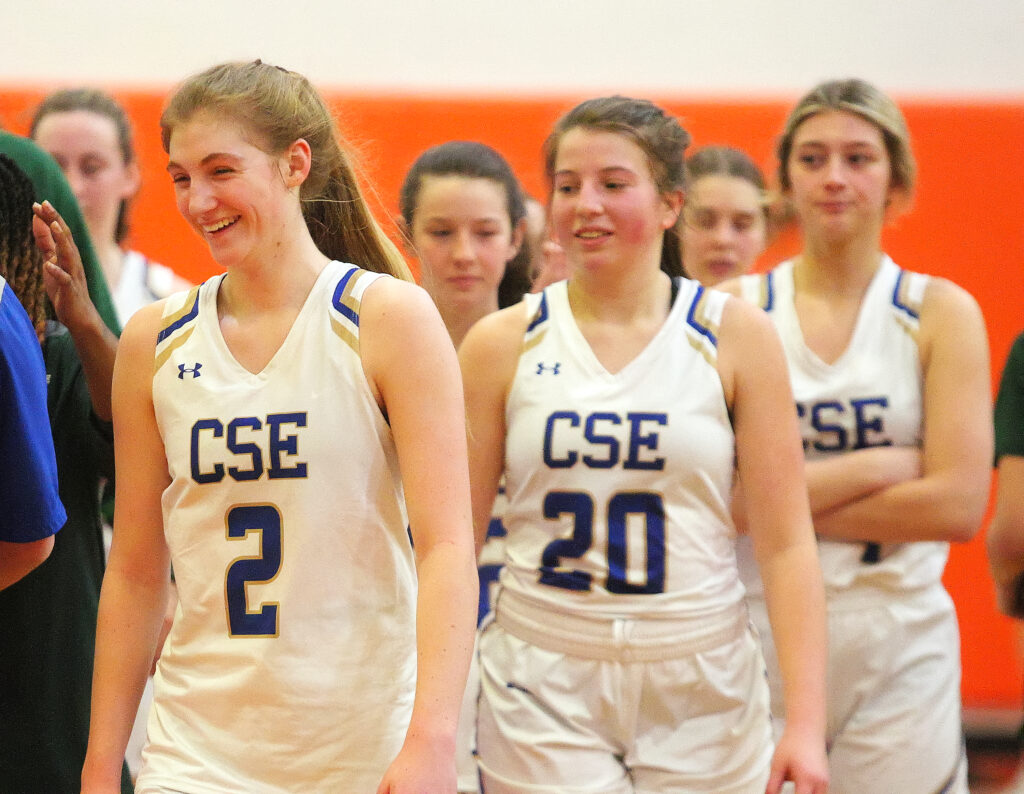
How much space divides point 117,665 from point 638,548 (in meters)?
0.89

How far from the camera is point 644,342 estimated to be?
2.34 m

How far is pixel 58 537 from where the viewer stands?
217 cm

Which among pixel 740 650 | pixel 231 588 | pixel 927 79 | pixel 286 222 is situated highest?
pixel 927 79

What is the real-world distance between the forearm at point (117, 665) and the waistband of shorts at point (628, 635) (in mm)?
703

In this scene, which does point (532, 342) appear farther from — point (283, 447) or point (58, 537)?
point (58, 537)

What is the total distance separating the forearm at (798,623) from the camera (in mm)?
2121

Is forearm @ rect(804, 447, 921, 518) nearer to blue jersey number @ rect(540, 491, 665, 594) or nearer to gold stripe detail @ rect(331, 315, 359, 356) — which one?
blue jersey number @ rect(540, 491, 665, 594)

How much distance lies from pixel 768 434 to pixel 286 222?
0.90m

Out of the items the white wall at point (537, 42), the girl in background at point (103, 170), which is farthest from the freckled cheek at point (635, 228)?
the white wall at point (537, 42)

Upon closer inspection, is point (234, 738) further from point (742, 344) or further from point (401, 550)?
point (742, 344)

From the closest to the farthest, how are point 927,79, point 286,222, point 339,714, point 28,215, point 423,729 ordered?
point 423,729 → point 339,714 → point 286,222 → point 28,215 → point 927,79

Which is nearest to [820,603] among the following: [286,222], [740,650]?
[740,650]

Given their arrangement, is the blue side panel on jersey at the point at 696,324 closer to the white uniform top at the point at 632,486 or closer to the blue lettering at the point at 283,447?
the white uniform top at the point at 632,486

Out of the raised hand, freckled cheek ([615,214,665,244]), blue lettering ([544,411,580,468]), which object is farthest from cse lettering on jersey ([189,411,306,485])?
freckled cheek ([615,214,665,244])
